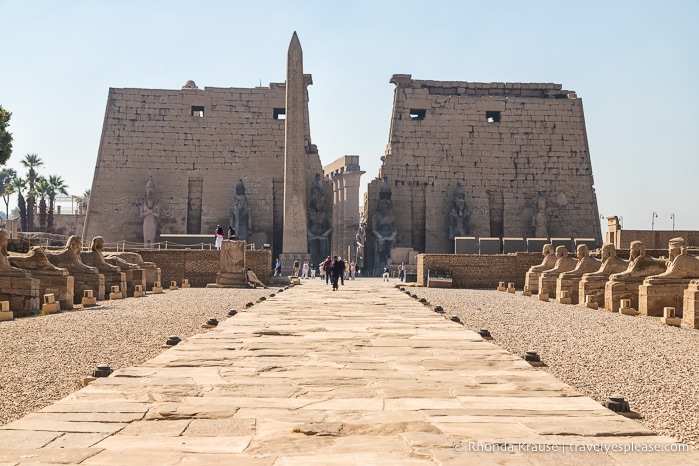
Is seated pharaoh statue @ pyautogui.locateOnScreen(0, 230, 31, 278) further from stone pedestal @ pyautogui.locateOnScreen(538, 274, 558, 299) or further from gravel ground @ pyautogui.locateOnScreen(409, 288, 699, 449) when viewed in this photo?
stone pedestal @ pyautogui.locateOnScreen(538, 274, 558, 299)

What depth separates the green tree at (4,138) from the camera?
25.5 m

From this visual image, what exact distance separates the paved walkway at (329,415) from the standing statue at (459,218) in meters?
23.3

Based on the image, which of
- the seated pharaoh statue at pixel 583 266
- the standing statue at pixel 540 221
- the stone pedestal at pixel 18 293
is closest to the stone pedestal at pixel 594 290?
the seated pharaoh statue at pixel 583 266

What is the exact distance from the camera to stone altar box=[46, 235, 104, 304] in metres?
13.4

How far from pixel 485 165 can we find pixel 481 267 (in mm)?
10943

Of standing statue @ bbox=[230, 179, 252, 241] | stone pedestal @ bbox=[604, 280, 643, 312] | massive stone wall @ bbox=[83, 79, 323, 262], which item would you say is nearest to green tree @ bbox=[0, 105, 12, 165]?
massive stone wall @ bbox=[83, 79, 323, 262]

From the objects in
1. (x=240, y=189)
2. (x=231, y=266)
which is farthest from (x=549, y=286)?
(x=240, y=189)

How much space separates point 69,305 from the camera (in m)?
11.8

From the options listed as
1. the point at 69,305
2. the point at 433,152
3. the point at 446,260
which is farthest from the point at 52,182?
the point at 69,305

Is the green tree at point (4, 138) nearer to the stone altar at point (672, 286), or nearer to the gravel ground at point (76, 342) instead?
the gravel ground at point (76, 342)

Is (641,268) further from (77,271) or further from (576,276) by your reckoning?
(77,271)

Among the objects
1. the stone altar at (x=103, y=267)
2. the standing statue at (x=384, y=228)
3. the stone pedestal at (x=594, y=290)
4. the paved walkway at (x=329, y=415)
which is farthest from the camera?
the standing statue at (x=384, y=228)

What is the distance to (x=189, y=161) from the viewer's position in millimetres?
30469

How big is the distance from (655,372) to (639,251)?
23.0 feet
